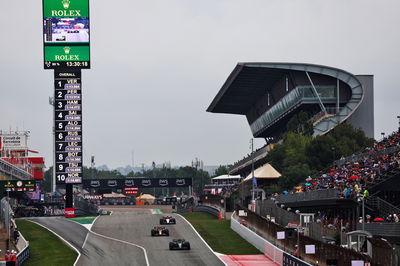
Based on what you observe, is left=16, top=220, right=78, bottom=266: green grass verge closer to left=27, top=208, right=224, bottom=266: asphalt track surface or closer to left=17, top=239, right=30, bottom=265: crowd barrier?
left=17, top=239, right=30, bottom=265: crowd barrier

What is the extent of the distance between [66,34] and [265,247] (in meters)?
39.1

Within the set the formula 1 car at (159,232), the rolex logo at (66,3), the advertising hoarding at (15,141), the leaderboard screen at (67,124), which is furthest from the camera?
the advertising hoarding at (15,141)

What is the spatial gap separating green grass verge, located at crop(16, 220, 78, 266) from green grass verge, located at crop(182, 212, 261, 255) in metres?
11.2

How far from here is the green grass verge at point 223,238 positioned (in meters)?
61.1

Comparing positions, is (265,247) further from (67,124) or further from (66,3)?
(66,3)

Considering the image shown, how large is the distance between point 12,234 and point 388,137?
34.4 m

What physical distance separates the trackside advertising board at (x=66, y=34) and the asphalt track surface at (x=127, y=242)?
1687 centimetres

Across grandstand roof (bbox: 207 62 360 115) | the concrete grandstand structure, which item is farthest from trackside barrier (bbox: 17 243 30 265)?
grandstand roof (bbox: 207 62 360 115)

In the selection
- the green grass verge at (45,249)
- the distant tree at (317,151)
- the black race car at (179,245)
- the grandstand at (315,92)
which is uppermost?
the grandstand at (315,92)

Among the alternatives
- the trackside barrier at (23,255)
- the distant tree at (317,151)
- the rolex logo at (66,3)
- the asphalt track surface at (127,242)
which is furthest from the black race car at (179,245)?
the rolex logo at (66,3)

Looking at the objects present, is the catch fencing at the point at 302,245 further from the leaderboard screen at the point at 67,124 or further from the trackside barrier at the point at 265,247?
the leaderboard screen at the point at 67,124

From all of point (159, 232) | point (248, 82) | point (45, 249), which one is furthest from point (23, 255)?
point (248, 82)

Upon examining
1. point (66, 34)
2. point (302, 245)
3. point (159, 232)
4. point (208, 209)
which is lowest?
point (159, 232)

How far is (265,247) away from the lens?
5838 centimetres
